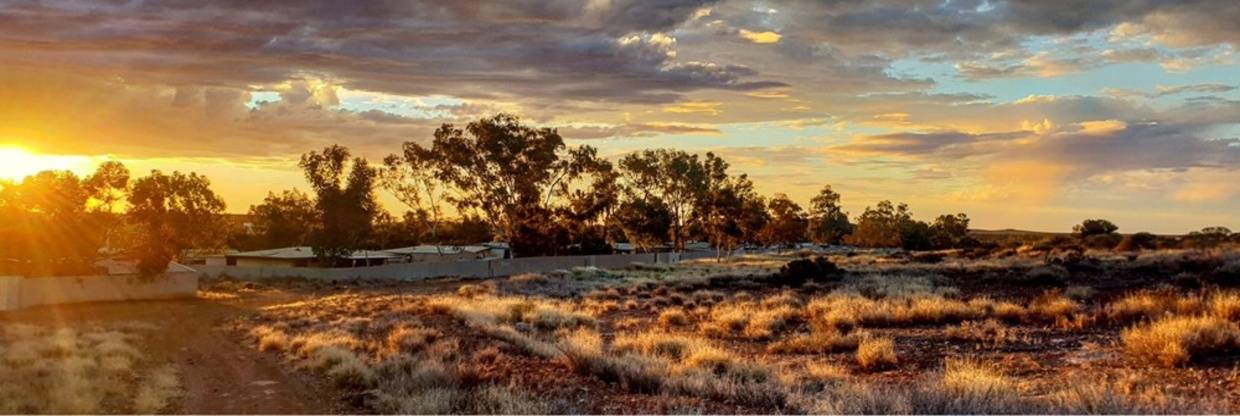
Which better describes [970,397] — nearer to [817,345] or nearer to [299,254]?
[817,345]

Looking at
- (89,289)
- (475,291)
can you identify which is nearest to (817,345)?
A: (475,291)

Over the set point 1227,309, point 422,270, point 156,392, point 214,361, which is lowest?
point 214,361

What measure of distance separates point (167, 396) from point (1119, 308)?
61.8 ft

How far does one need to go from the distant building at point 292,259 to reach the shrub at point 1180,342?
226 feet

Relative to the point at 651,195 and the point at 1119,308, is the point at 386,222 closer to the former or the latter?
the point at 651,195

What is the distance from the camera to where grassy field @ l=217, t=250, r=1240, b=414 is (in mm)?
10281

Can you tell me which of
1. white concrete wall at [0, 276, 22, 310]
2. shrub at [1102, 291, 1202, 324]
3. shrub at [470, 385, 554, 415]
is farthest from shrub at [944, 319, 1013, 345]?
white concrete wall at [0, 276, 22, 310]

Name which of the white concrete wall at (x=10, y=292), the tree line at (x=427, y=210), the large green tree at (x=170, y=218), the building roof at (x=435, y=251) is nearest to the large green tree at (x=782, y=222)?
the tree line at (x=427, y=210)

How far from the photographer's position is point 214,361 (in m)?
18.7

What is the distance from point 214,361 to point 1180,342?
18090 mm

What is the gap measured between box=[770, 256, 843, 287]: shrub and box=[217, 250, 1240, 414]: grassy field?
8.55 metres

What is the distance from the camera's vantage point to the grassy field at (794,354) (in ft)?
33.7

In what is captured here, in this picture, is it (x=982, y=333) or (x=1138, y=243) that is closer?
(x=982, y=333)

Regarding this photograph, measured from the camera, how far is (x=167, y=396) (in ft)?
45.9
